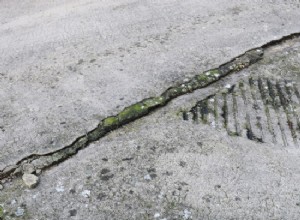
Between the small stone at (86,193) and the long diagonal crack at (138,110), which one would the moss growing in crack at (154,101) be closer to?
the long diagonal crack at (138,110)

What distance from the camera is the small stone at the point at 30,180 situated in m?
2.64

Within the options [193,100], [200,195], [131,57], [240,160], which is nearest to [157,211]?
[200,195]

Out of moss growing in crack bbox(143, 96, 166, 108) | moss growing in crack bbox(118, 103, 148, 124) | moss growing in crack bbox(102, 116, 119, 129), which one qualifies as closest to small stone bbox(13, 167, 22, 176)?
moss growing in crack bbox(102, 116, 119, 129)

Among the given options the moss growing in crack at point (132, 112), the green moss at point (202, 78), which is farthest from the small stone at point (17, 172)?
the green moss at point (202, 78)

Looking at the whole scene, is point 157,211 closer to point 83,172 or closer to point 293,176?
point 83,172

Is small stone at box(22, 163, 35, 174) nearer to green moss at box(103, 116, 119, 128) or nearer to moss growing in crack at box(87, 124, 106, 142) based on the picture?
moss growing in crack at box(87, 124, 106, 142)

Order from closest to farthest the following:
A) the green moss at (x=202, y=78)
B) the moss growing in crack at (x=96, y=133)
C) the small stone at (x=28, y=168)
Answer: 1. the small stone at (x=28, y=168)
2. the moss growing in crack at (x=96, y=133)
3. the green moss at (x=202, y=78)

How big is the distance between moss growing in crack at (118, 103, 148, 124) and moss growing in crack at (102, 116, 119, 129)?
3 cm

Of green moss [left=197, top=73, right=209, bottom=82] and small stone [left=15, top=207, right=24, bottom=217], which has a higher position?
small stone [left=15, top=207, right=24, bottom=217]

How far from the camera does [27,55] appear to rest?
164 inches

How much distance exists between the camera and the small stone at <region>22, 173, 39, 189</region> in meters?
2.64

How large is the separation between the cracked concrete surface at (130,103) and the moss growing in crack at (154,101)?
7cm

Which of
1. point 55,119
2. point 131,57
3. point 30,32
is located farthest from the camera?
point 30,32

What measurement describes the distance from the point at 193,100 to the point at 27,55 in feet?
6.32
